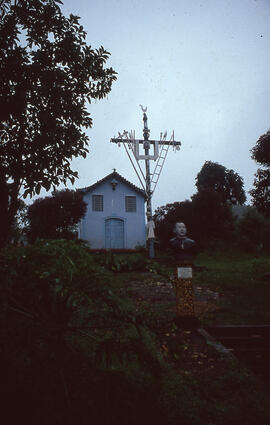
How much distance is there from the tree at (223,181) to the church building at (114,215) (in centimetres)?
2113

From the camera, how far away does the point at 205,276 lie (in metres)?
11.5

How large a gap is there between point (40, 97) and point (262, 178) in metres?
9.55

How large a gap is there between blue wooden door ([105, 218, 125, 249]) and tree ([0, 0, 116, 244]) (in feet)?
64.3

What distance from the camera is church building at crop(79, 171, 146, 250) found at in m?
23.8

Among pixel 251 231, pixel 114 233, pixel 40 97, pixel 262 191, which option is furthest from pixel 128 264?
pixel 251 231

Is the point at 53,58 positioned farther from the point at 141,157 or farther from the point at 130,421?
the point at 141,157

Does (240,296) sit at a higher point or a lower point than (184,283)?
lower

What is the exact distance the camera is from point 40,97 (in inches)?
162

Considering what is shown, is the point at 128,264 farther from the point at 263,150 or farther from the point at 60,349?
the point at 263,150

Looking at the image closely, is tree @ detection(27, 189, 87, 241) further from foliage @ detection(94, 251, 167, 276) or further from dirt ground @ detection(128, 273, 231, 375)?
foliage @ detection(94, 251, 167, 276)

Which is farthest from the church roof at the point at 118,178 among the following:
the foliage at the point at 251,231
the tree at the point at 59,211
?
the foliage at the point at 251,231

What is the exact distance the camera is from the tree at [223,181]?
142ft

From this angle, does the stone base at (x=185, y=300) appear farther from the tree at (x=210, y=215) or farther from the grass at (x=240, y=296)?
the tree at (x=210, y=215)

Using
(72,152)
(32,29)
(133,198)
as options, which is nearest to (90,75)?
(32,29)
